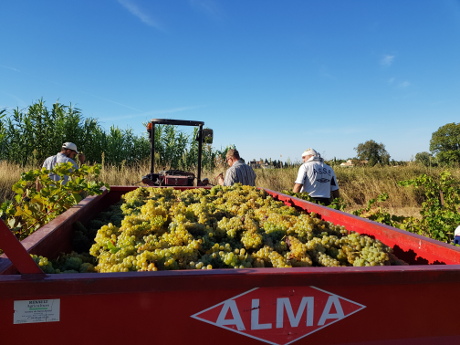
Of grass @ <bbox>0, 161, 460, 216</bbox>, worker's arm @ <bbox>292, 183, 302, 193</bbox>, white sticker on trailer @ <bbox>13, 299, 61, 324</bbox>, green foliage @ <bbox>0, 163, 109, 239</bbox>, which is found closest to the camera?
white sticker on trailer @ <bbox>13, 299, 61, 324</bbox>

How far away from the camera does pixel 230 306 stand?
4.60ft

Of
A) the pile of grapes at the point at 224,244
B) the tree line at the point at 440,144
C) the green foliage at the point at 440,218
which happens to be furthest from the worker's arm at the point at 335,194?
the tree line at the point at 440,144

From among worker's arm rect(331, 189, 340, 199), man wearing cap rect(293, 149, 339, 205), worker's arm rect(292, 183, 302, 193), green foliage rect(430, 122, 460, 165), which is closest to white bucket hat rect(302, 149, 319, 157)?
man wearing cap rect(293, 149, 339, 205)

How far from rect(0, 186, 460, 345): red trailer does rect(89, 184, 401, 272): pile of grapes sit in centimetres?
34

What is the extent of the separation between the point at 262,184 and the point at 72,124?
821 centimetres

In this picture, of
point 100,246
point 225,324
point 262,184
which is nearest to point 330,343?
point 225,324

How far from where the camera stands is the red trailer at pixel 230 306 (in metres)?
1.29

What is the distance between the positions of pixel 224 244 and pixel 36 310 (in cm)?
120

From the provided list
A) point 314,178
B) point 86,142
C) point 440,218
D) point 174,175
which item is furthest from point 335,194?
point 86,142

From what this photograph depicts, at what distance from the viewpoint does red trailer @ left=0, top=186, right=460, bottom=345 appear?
1.29m

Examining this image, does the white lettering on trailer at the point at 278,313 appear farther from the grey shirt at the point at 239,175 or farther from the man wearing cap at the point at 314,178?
the grey shirt at the point at 239,175

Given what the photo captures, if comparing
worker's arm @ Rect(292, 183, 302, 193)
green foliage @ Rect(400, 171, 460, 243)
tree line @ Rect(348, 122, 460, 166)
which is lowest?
green foliage @ Rect(400, 171, 460, 243)

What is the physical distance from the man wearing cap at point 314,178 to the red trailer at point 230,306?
4262mm

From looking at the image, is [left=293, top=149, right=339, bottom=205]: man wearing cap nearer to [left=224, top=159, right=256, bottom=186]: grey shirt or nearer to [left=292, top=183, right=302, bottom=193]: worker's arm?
[left=292, top=183, right=302, bottom=193]: worker's arm
